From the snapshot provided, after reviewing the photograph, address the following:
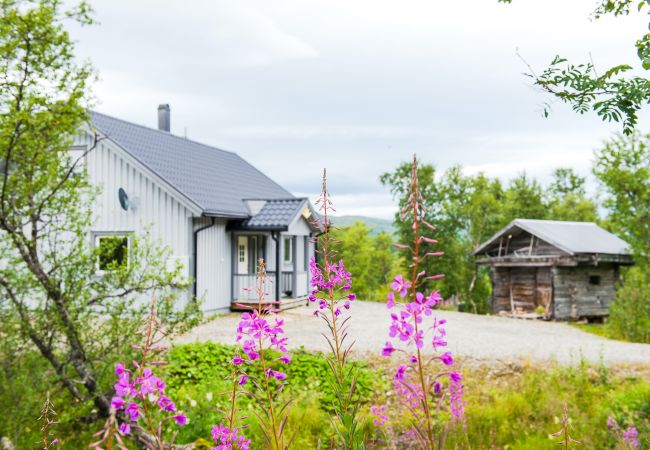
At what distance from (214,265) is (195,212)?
7.42 ft

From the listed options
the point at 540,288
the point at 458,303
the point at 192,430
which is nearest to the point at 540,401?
the point at 192,430

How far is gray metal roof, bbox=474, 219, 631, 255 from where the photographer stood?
1964cm

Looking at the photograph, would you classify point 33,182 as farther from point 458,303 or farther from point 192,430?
point 458,303

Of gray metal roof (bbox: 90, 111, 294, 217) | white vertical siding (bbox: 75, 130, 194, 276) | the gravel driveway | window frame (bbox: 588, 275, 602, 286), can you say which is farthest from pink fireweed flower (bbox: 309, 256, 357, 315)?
window frame (bbox: 588, 275, 602, 286)

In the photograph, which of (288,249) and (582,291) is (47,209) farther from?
(582,291)

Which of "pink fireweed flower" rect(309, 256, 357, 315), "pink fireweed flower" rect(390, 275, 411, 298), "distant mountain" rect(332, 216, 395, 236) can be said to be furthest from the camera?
"distant mountain" rect(332, 216, 395, 236)

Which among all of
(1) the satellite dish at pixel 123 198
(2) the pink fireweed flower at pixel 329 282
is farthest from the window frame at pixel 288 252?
(2) the pink fireweed flower at pixel 329 282

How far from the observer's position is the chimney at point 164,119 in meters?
23.8

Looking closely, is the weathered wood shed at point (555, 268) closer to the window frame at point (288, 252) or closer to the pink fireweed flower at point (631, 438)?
the window frame at point (288, 252)

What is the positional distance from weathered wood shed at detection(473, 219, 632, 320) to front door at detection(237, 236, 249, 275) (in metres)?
9.51

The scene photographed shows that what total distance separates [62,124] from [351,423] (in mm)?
5214

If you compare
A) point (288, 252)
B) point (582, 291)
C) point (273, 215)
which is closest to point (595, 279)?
point (582, 291)

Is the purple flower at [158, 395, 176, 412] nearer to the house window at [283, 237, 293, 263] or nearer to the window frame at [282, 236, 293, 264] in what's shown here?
the window frame at [282, 236, 293, 264]

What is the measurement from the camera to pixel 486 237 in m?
30.0
